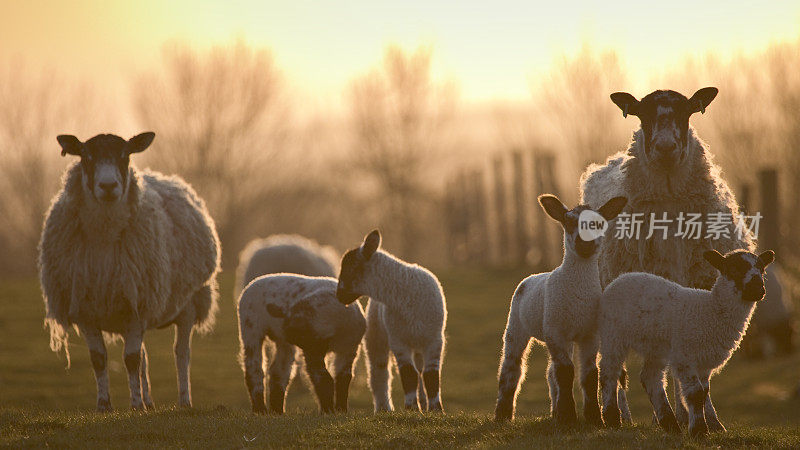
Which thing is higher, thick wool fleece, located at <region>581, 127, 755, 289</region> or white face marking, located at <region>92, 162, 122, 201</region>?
white face marking, located at <region>92, 162, 122, 201</region>

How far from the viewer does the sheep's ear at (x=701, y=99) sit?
944 cm

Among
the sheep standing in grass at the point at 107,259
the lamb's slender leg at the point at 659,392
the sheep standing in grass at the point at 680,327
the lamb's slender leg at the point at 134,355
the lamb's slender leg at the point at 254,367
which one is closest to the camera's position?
the sheep standing in grass at the point at 680,327

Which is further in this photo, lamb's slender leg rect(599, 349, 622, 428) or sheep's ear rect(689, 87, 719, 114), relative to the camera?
sheep's ear rect(689, 87, 719, 114)

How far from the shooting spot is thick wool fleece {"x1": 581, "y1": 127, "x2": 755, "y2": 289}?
9.27 meters

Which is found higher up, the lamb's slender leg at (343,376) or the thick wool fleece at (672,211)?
the thick wool fleece at (672,211)

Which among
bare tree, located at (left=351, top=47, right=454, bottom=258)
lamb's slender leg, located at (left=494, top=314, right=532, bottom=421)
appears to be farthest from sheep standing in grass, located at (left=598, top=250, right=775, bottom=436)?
bare tree, located at (left=351, top=47, right=454, bottom=258)

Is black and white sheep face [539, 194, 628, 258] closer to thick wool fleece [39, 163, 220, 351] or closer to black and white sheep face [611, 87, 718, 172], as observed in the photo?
black and white sheep face [611, 87, 718, 172]

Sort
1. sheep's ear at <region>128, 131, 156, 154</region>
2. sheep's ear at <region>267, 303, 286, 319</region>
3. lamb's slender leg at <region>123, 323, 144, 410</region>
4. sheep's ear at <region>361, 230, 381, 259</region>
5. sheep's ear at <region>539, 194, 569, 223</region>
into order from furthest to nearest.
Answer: sheep's ear at <region>128, 131, 156, 154</region> < lamb's slender leg at <region>123, 323, 144, 410</region> < sheep's ear at <region>267, 303, 286, 319</region> < sheep's ear at <region>361, 230, 381, 259</region> < sheep's ear at <region>539, 194, 569, 223</region>

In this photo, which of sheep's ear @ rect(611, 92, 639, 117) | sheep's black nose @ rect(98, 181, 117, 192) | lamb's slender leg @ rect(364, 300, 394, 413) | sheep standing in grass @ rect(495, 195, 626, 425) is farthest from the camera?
lamb's slender leg @ rect(364, 300, 394, 413)

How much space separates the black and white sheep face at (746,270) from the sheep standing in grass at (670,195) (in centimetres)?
148

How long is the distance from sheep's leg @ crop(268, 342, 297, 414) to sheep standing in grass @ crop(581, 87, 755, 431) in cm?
350

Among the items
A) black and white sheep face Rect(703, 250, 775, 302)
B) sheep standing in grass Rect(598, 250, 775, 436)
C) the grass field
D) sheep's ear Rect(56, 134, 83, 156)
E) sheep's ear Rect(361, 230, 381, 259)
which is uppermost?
sheep's ear Rect(56, 134, 83, 156)

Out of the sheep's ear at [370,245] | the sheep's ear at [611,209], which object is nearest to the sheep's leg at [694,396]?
the sheep's ear at [611,209]

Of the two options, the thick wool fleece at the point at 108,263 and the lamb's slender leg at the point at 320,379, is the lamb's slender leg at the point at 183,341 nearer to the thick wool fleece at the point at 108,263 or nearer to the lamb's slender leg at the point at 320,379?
the thick wool fleece at the point at 108,263
